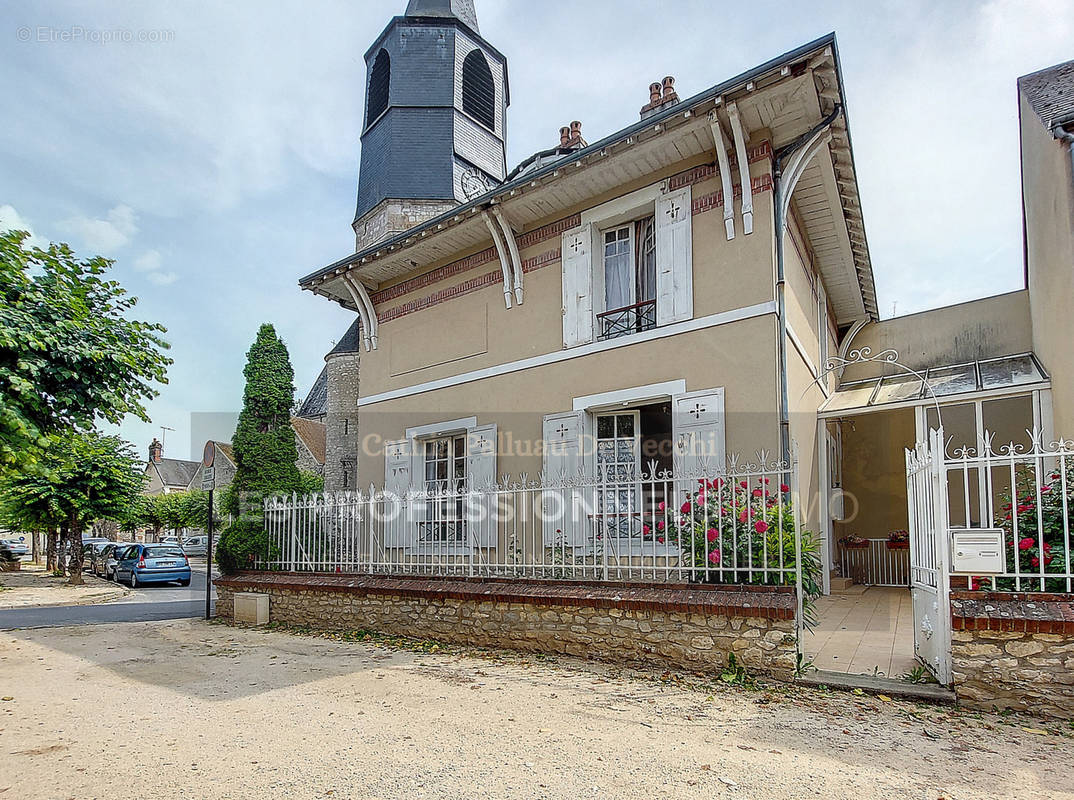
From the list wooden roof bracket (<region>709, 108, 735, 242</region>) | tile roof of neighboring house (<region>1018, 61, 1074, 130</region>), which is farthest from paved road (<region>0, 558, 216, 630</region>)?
tile roof of neighboring house (<region>1018, 61, 1074, 130</region>)

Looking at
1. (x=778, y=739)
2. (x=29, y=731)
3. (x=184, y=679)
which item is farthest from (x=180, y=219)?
(x=778, y=739)

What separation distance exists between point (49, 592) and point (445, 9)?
17430 millimetres

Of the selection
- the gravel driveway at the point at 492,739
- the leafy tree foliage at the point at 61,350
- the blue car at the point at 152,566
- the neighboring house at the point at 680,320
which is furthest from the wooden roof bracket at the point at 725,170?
the blue car at the point at 152,566

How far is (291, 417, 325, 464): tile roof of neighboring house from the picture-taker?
3069 cm

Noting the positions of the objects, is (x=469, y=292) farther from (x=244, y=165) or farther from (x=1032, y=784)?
(x=1032, y=784)

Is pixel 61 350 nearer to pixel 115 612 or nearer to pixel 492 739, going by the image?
pixel 492 739

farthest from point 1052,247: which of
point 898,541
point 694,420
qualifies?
point 898,541

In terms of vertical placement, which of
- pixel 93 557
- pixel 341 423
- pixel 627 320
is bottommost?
pixel 93 557

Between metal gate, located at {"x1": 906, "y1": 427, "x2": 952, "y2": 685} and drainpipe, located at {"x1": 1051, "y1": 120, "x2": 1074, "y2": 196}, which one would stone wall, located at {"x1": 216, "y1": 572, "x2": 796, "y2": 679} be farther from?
drainpipe, located at {"x1": 1051, "y1": 120, "x2": 1074, "y2": 196}

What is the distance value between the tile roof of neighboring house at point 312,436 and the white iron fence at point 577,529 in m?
20.9

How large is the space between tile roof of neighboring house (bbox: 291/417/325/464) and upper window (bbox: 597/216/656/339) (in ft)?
77.8

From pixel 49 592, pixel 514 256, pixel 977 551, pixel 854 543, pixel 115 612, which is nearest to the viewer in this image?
pixel 977 551

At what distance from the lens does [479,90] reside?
18969 mm

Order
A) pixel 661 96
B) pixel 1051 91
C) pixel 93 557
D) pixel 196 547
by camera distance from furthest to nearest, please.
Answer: pixel 196 547 < pixel 93 557 < pixel 661 96 < pixel 1051 91
